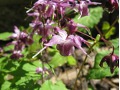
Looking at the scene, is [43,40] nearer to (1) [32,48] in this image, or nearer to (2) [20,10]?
(1) [32,48]

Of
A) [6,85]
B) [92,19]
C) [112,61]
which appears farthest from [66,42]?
[92,19]

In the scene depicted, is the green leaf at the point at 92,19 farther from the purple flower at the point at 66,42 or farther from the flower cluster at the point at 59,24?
the purple flower at the point at 66,42

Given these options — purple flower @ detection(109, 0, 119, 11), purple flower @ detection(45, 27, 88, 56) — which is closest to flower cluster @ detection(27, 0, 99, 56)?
purple flower @ detection(45, 27, 88, 56)

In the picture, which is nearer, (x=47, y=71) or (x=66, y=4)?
(x=66, y=4)

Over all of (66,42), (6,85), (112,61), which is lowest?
(6,85)

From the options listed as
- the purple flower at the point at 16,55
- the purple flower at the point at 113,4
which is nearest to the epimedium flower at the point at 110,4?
the purple flower at the point at 113,4

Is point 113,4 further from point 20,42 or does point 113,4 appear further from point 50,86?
point 20,42

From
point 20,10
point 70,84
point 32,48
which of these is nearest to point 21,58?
point 32,48

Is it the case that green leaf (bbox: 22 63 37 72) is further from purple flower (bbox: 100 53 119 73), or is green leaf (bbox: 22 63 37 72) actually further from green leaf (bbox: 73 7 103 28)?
green leaf (bbox: 73 7 103 28)
